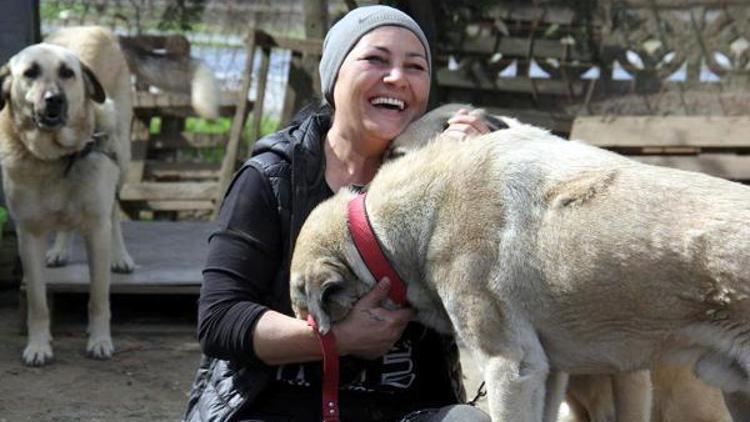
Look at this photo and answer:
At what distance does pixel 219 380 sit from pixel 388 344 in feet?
1.72

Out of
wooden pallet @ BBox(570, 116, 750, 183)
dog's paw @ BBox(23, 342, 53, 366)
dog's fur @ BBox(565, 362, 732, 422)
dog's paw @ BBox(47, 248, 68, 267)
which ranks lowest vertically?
dog's paw @ BBox(23, 342, 53, 366)

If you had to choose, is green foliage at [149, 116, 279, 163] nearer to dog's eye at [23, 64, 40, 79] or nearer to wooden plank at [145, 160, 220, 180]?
wooden plank at [145, 160, 220, 180]

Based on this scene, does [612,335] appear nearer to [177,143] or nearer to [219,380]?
[219,380]

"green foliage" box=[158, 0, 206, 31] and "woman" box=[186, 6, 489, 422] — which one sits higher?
"green foliage" box=[158, 0, 206, 31]

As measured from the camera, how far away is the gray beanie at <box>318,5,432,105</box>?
134 inches

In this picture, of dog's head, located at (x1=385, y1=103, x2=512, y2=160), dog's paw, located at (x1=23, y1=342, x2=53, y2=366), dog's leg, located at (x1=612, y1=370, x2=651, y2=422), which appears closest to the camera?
dog's head, located at (x1=385, y1=103, x2=512, y2=160)

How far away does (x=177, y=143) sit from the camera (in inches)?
384

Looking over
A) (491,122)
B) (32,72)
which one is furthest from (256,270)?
(32,72)

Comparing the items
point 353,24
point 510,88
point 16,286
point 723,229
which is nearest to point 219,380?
point 353,24

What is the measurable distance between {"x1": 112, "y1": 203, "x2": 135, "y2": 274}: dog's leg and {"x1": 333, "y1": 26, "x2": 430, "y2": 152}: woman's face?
4.12 metres

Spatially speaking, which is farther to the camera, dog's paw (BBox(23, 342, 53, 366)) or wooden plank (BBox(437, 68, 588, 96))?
wooden plank (BBox(437, 68, 588, 96))

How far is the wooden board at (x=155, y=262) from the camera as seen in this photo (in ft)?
22.9

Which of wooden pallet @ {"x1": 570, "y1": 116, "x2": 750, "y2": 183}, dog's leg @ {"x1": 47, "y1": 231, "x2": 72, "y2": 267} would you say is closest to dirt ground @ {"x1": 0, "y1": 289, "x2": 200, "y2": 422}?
dog's leg @ {"x1": 47, "y1": 231, "x2": 72, "y2": 267}

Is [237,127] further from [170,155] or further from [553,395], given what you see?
[553,395]
